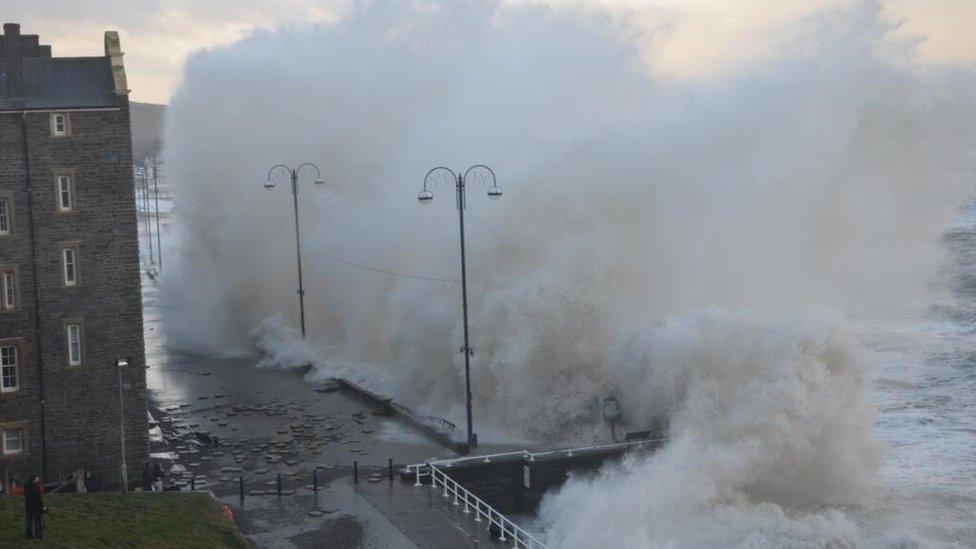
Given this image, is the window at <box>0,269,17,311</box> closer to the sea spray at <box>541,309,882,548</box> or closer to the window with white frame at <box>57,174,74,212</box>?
the window with white frame at <box>57,174,74,212</box>

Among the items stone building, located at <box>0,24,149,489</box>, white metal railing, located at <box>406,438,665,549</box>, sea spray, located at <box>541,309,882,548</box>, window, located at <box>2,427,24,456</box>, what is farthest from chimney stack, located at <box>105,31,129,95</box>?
sea spray, located at <box>541,309,882,548</box>

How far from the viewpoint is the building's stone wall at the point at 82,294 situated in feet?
75.4

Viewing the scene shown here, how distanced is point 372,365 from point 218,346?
1122cm

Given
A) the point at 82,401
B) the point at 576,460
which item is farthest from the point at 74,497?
the point at 576,460

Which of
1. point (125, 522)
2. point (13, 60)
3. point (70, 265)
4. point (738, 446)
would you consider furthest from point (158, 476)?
point (738, 446)

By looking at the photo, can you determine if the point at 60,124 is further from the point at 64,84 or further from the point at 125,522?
the point at 125,522

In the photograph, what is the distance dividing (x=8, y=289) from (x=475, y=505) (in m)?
11.2

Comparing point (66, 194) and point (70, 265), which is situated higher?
point (66, 194)

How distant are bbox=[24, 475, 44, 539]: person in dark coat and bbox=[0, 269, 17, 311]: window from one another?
8.83 metres

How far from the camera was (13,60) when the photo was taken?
23531 mm

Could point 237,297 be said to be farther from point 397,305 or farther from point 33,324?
point 33,324

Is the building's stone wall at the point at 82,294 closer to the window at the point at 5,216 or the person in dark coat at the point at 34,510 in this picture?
the window at the point at 5,216

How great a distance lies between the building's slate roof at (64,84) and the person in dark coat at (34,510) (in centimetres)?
1077

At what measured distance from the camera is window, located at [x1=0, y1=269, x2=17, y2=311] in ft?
75.1
